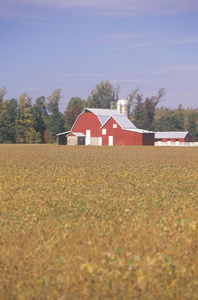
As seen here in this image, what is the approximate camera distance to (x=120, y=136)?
78062 mm

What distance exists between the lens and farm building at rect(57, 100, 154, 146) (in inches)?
3039

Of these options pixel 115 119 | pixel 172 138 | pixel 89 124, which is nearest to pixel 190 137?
pixel 172 138

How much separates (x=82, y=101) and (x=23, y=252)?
131717mm

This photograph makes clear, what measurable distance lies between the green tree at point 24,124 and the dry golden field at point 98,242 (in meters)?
87.9

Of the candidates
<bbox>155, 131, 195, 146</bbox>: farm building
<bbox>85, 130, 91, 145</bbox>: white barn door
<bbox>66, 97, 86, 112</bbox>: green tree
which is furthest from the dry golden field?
<bbox>66, 97, 86, 112</bbox>: green tree

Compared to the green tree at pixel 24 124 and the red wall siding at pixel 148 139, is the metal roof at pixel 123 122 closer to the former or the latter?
the red wall siding at pixel 148 139

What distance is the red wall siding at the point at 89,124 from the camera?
81.6 meters

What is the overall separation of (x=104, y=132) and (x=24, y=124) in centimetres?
2885

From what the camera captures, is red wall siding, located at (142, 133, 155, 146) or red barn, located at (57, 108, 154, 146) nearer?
red wall siding, located at (142, 133, 155, 146)

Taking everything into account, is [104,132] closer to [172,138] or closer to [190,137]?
[172,138]

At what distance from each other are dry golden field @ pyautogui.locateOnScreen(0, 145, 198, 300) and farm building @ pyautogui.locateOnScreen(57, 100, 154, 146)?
63138 mm

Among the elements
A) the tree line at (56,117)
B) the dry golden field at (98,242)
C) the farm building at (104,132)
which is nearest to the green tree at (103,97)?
the tree line at (56,117)

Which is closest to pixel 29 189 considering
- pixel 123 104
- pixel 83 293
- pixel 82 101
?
pixel 83 293

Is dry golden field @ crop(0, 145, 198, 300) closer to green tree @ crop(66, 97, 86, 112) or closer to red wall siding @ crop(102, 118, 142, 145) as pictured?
red wall siding @ crop(102, 118, 142, 145)
